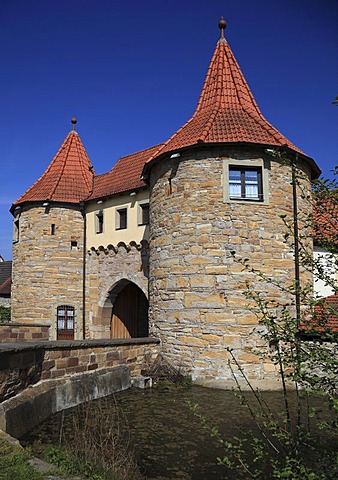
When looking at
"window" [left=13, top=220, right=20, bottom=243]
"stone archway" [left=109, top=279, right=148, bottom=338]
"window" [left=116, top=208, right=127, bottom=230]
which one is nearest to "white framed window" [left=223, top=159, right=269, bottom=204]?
"window" [left=116, top=208, right=127, bottom=230]

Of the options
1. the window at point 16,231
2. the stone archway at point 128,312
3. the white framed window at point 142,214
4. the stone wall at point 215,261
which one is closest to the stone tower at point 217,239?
the stone wall at point 215,261

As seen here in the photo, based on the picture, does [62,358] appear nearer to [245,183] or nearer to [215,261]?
[215,261]

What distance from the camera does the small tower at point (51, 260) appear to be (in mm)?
16125

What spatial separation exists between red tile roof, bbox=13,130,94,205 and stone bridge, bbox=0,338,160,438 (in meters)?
8.00

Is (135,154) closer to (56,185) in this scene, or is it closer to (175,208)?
(56,185)

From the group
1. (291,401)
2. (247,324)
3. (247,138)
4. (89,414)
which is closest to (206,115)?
(247,138)

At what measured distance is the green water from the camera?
5.10 metres

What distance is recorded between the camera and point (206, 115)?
11609 mm

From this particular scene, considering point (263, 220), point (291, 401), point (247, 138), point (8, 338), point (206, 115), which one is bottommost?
point (291, 401)

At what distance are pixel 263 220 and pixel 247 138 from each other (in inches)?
72.0

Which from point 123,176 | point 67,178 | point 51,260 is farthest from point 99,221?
point 67,178

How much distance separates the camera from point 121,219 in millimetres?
15266

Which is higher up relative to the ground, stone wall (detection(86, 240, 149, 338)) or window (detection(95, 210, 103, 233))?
window (detection(95, 210, 103, 233))

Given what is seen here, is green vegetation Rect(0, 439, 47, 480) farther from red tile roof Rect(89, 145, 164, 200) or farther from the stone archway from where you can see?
A: the stone archway
